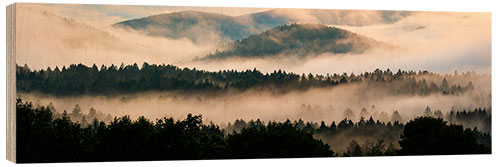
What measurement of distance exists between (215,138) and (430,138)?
303 centimetres

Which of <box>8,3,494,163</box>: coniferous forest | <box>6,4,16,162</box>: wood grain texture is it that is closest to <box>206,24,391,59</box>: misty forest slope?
<box>8,3,494,163</box>: coniferous forest

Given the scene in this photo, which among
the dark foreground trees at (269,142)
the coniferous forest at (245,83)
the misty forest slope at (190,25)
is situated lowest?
the dark foreground trees at (269,142)

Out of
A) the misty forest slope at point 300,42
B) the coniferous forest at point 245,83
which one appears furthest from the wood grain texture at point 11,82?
the misty forest slope at point 300,42

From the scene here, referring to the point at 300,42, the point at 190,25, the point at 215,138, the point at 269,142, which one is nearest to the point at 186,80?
the point at 190,25

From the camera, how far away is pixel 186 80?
12680mm

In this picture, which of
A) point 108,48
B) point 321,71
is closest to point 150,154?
point 108,48

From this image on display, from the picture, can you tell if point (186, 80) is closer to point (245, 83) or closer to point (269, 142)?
point (245, 83)

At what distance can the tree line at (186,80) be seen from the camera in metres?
12.1

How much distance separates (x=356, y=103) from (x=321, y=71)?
0.65m

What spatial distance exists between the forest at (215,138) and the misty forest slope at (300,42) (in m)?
0.96

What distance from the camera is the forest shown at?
12.0 metres

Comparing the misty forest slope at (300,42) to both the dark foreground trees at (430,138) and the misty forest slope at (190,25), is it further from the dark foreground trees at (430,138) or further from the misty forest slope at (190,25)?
the dark foreground trees at (430,138)

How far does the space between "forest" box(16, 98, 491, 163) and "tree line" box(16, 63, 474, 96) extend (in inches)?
13.4

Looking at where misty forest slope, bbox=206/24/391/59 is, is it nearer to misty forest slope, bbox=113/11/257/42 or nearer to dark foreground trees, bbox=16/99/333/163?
misty forest slope, bbox=113/11/257/42
